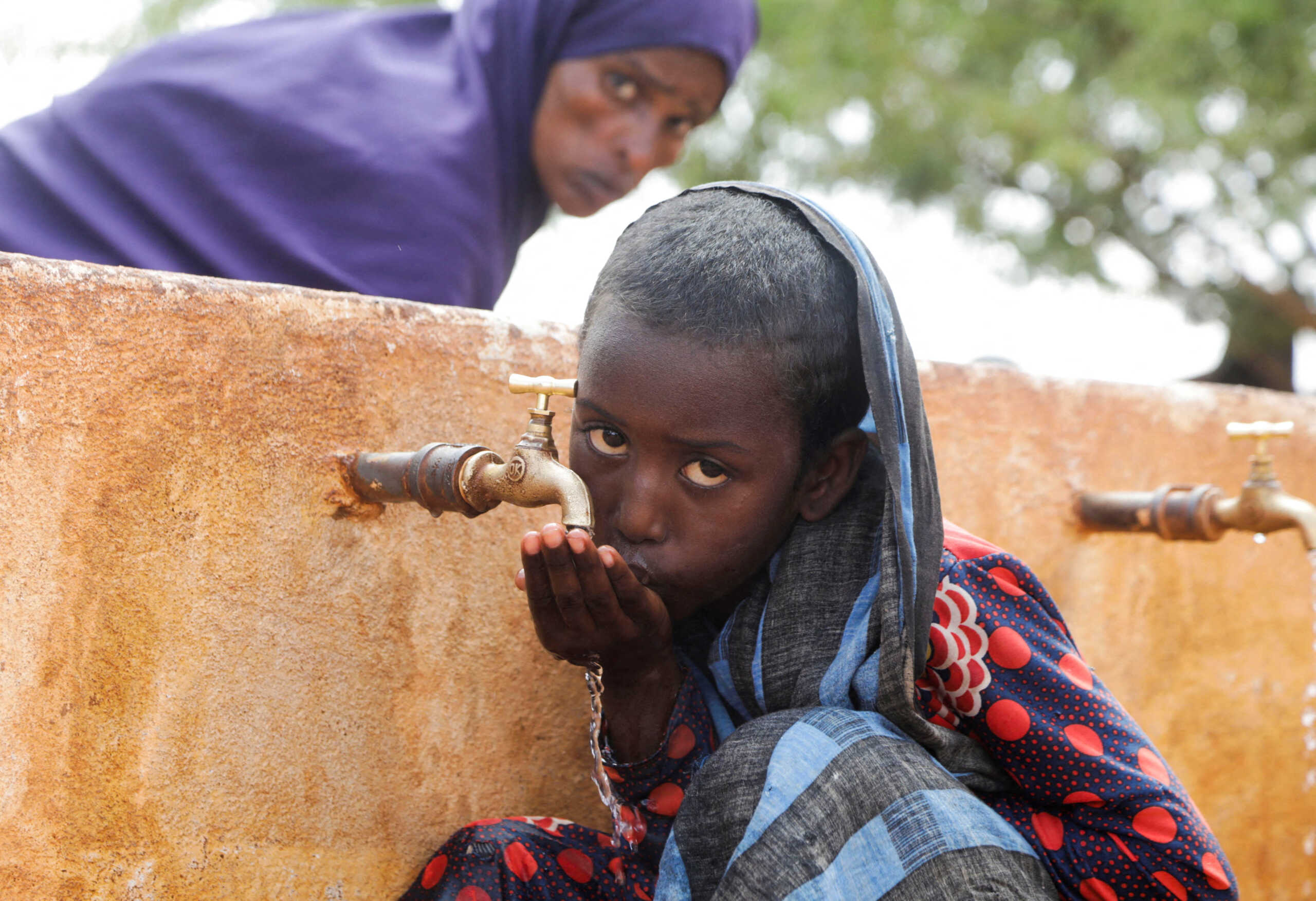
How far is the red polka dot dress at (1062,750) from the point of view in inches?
44.6

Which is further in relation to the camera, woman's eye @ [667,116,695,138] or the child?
woman's eye @ [667,116,695,138]

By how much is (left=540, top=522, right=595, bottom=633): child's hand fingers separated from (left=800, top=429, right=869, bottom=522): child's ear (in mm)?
330

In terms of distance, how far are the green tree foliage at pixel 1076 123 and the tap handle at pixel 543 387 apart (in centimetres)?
428

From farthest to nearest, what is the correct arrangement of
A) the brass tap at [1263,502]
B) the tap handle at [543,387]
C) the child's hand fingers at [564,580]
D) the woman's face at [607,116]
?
1. the woman's face at [607,116]
2. the brass tap at [1263,502]
3. the tap handle at [543,387]
4. the child's hand fingers at [564,580]

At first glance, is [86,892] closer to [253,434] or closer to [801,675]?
[253,434]

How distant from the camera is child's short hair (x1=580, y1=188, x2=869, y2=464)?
1.22 metres

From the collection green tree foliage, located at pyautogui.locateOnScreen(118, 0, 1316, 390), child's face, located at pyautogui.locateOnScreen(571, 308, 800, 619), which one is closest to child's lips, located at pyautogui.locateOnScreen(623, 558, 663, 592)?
child's face, located at pyautogui.locateOnScreen(571, 308, 800, 619)

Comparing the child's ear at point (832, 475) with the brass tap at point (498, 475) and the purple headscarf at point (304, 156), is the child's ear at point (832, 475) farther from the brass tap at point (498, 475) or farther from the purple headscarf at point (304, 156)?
the purple headscarf at point (304, 156)

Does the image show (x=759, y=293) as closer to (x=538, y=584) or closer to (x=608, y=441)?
(x=608, y=441)

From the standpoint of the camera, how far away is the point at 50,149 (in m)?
1.92

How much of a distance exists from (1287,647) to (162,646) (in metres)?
2.06

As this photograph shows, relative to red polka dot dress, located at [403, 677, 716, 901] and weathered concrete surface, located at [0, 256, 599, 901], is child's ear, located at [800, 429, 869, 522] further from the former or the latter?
weathered concrete surface, located at [0, 256, 599, 901]

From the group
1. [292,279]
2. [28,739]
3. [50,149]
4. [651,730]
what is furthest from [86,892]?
[50,149]

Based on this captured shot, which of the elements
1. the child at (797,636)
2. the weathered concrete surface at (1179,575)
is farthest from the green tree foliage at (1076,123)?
the child at (797,636)
